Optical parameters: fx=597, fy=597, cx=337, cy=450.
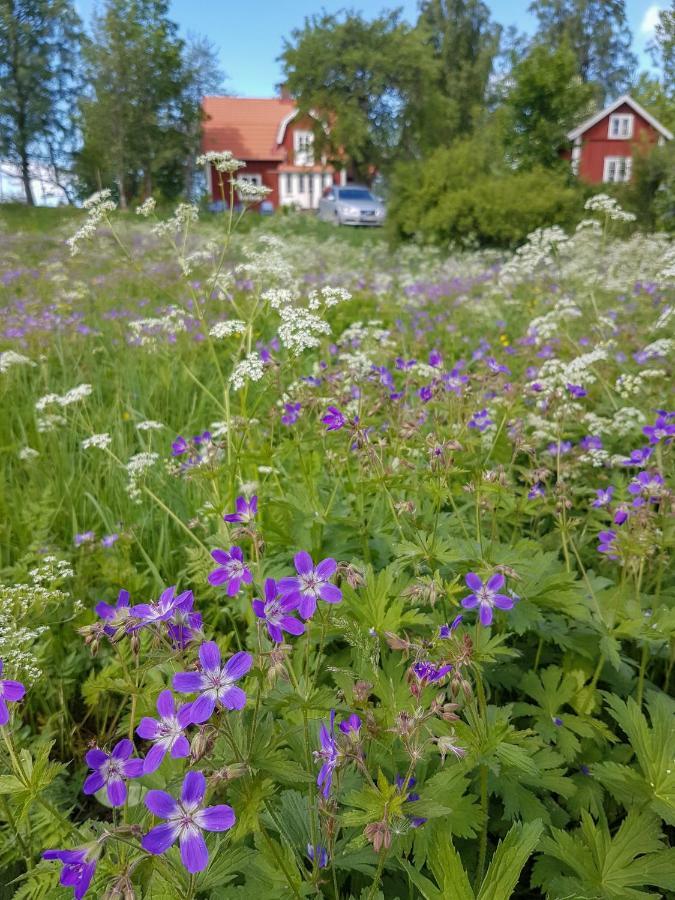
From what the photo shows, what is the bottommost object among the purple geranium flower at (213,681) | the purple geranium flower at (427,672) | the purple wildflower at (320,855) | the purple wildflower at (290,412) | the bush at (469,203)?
the purple wildflower at (320,855)

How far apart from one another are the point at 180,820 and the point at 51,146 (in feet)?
152

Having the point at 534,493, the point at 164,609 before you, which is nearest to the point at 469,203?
the point at 534,493

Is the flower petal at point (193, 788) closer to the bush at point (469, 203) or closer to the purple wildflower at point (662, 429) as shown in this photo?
the purple wildflower at point (662, 429)

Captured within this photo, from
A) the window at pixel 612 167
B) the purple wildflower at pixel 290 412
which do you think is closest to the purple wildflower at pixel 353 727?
the purple wildflower at pixel 290 412

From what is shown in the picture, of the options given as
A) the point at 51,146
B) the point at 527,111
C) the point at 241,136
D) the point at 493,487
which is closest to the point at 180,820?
the point at 493,487

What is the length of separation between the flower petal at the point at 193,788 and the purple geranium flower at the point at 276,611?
0.27m

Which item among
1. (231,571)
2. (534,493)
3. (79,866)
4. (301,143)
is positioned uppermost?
(301,143)

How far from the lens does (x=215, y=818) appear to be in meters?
A: 0.92

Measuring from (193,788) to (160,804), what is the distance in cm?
5

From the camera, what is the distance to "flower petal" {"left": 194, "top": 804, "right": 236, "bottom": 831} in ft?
3.02

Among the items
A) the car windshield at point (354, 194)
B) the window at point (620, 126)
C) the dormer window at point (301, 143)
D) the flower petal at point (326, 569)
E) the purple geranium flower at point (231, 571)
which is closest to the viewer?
the flower petal at point (326, 569)

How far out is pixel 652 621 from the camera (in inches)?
76.9

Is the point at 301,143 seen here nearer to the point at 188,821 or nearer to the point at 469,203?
the point at 469,203

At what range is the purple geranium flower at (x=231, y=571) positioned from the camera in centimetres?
137
